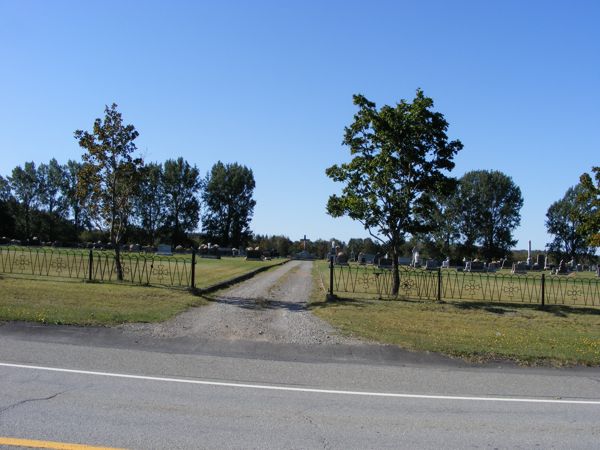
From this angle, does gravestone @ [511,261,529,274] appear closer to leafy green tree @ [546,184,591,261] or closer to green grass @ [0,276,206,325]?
leafy green tree @ [546,184,591,261]

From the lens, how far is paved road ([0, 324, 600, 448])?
5090 millimetres

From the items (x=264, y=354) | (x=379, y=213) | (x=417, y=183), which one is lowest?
(x=264, y=354)

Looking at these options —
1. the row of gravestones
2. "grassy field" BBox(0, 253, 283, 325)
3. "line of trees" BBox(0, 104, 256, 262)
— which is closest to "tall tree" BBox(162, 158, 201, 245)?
"line of trees" BBox(0, 104, 256, 262)

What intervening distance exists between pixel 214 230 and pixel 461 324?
8467cm

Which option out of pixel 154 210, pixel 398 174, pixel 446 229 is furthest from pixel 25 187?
pixel 398 174

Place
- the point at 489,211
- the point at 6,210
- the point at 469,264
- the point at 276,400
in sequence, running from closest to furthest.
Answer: the point at 276,400 → the point at 469,264 → the point at 6,210 → the point at 489,211

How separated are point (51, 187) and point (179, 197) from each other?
24.7m

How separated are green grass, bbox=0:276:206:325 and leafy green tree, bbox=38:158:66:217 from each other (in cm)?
8451

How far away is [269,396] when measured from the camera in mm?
6648

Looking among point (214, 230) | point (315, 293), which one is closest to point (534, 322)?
point (315, 293)

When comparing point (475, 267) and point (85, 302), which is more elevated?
point (475, 267)

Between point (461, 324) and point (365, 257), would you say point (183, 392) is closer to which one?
point (461, 324)

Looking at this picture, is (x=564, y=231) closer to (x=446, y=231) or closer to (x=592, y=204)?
(x=446, y=231)

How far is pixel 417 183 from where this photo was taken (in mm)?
20969
